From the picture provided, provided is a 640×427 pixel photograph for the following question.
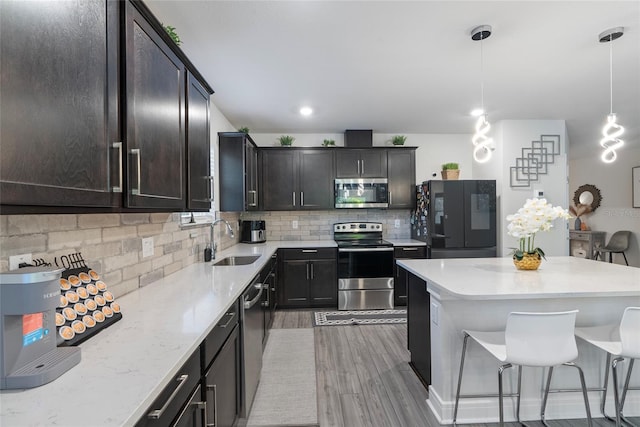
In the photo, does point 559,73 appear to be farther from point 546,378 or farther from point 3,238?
point 3,238

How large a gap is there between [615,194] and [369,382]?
6.94 m

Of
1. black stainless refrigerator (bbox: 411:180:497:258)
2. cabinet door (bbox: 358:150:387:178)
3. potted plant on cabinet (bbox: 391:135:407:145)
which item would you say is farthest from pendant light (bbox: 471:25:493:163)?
cabinet door (bbox: 358:150:387:178)

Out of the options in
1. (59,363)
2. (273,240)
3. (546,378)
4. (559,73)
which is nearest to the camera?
(59,363)

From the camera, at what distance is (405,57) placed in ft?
7.90

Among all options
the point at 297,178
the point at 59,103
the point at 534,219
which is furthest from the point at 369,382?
the point at 297,178

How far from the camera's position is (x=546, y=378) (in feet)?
6.47

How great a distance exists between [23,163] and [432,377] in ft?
7.79

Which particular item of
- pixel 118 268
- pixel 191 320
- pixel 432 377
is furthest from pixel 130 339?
pixel 432 377

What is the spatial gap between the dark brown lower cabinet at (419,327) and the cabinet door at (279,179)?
2.29 meters

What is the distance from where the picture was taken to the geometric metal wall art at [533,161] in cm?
426

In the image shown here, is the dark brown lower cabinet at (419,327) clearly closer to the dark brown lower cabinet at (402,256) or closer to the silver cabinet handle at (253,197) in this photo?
the dark brown lower cabinet at (402,256)

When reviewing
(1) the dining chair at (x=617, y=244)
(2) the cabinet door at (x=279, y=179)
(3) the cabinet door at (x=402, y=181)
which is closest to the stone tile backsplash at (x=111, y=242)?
(2) the cabinet door at (x=279, y=179)

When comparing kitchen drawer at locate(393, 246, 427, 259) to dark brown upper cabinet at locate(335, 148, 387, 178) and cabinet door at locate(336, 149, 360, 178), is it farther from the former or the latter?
cabinet door at locate(336, 149, 360, 178)

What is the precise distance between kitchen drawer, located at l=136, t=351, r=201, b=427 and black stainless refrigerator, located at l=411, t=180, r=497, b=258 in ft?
11.4
